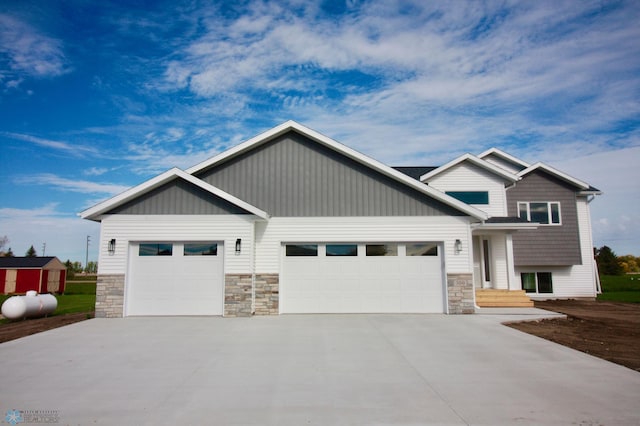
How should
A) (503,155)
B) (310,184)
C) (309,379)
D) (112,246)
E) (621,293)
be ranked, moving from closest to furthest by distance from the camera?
(309,379) < (112,246) < (310,184) < (503,155) < (621,293)

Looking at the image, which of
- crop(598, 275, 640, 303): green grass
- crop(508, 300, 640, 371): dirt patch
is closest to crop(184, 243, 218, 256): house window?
crop(508, 300, 640, 371): dirt patch

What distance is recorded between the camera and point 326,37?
12.5 meters

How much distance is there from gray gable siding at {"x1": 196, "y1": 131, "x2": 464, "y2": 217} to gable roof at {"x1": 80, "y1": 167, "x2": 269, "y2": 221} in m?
1.25

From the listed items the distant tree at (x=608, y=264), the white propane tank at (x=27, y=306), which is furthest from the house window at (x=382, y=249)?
the distant tree at (x=608, y=264)

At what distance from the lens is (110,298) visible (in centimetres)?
1170

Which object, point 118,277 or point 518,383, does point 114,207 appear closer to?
point 118,277

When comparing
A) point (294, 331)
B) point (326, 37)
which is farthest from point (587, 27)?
point (294, 331)

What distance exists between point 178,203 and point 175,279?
2.47m

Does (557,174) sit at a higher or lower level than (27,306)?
higher

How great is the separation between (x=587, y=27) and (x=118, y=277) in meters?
17.1

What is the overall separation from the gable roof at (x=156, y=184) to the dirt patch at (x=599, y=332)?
346 inches

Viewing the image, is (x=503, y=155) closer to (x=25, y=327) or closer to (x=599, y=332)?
(x=599, y=332)

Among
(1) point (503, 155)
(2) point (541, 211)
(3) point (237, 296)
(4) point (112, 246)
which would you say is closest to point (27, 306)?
(4) point (112, 246)

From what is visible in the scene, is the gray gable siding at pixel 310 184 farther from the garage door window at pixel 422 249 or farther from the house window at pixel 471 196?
the house window at pixel 471 196
